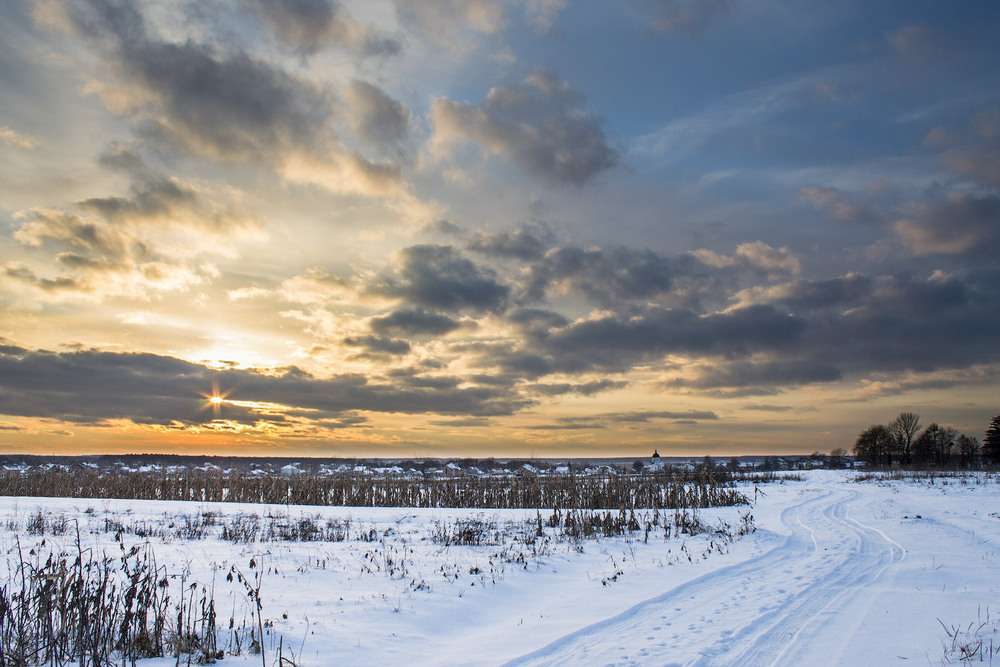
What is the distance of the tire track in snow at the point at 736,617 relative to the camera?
7070mm

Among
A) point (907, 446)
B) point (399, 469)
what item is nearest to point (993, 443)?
point (907, 446)

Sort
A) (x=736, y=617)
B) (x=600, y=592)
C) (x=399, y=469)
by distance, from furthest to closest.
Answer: (x=399, y=469) < (x=600, y=592) < (x=736, y=617)

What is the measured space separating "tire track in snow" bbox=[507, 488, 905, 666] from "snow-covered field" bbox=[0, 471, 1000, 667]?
0.14 ft

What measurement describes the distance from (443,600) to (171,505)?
26591 mm

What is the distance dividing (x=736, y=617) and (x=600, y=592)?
300cm

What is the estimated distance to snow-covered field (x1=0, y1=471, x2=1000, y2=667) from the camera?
7.38 metres

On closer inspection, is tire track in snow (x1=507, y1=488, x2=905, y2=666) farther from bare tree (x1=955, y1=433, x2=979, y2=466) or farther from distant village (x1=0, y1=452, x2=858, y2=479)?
bare tree (x1=955, y1=433, x2=979, y2=466)

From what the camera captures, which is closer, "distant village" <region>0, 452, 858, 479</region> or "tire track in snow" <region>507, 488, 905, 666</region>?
"tire track in snow" <region>507, 488, 905, 666</region>

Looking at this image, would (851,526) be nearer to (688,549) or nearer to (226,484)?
(688,549)

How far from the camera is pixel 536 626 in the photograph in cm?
877

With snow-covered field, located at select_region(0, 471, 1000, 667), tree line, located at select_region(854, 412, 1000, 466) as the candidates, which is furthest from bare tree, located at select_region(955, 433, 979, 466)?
snow-covered field, located at select_region(0, 471, 1000, 667)

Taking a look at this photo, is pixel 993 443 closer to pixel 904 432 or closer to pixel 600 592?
pixel 904 432

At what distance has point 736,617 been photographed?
877cm

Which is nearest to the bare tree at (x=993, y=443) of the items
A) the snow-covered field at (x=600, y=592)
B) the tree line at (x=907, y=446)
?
the tree line at (x=907, y=446)
